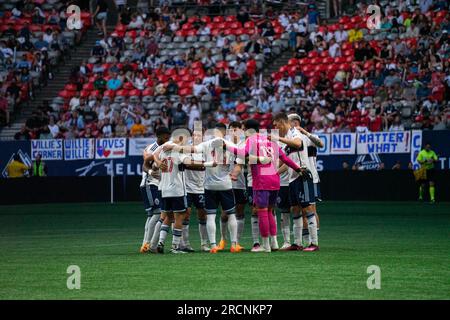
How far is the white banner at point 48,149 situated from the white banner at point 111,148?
1.77 metres

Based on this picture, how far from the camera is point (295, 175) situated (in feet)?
61.4

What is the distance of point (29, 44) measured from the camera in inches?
1908

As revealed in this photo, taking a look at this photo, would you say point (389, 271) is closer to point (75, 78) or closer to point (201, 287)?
point (201, 287)

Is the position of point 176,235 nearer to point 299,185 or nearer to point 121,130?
point 299,185

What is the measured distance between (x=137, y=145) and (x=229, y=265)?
2603 cm

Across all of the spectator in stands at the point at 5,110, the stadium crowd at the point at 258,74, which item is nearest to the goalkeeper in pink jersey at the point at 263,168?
the stadium crowd at the point at 258,74

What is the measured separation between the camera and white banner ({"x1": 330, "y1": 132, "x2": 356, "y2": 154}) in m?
37.5

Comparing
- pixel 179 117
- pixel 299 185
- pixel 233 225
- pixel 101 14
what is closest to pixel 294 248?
pixel 299 185

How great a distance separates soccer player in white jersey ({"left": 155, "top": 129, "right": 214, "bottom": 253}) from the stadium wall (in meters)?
19.1

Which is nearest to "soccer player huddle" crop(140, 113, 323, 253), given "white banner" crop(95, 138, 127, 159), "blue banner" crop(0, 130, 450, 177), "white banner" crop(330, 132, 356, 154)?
"white banner" crop(330, 132, 356, 154)

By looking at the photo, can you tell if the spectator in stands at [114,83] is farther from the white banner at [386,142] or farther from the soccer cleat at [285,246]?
the soccer cleat at [285,246]

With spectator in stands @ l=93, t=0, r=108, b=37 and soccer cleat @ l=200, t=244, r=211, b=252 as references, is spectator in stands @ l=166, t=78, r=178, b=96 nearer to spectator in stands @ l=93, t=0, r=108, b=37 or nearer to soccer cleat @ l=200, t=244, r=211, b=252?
spectator in stands @ l=93, t=0, r=108, b=37
